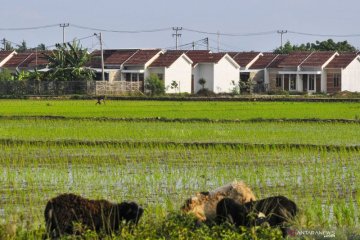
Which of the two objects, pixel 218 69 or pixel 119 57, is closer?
pixel 119 57

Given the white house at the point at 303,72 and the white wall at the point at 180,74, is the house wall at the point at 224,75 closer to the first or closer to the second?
the white wall at the point at 180,74

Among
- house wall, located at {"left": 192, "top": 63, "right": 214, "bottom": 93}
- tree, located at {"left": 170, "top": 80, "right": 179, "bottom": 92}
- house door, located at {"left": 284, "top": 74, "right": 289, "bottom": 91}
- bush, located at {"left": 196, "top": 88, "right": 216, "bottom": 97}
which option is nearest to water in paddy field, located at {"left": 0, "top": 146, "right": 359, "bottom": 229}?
bush, located at {"left": 196, "top": 88, "right": 216, "bottom": 97}

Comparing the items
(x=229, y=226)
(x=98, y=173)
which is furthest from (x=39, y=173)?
(x=229, y=226)

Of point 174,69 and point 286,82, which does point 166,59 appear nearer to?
point 174,69

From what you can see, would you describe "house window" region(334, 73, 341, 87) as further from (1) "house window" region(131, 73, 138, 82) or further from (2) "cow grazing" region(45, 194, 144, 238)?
(2) "cow grazing" region(45, 194, 144, 238)

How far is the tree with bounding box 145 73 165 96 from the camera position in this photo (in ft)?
162

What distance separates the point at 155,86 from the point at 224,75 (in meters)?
8.12

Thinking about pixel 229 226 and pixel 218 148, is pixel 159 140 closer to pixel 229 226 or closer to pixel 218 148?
pixel 218 148

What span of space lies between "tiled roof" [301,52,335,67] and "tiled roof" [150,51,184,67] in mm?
7428

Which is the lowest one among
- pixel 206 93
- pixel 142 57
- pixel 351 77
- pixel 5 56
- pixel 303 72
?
pixel 206 93

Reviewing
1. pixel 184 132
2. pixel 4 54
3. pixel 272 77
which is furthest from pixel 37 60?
pixel 184 132

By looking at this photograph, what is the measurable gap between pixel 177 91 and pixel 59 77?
26.8ft

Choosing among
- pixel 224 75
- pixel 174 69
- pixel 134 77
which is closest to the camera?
pixel 174 69

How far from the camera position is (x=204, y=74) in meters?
56.7
